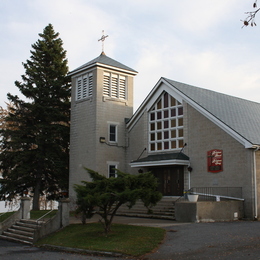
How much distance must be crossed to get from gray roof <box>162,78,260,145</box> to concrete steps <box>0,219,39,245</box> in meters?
11.4

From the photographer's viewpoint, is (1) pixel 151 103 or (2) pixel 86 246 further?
(1) pixel 151 103

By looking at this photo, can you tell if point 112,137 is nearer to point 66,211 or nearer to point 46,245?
point 66,211

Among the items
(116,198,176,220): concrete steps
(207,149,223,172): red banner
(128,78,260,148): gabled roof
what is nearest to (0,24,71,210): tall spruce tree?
(128,78,260,148): gabled roof

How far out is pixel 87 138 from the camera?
26.5 metres

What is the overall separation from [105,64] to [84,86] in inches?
88.4

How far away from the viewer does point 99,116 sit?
26.3 meters

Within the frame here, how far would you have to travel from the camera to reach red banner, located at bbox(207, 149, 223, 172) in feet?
70.2

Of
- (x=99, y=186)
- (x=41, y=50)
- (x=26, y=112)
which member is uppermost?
(x=41, y=50)

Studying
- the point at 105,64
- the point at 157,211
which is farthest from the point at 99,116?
the point at 157,211

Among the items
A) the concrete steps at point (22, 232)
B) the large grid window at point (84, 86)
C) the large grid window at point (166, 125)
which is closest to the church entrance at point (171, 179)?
the large grid window at point (166, 125)

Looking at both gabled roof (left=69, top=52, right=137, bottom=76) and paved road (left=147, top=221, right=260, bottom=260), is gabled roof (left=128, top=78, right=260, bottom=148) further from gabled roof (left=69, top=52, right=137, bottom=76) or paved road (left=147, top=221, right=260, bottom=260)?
paved road (left=147, top=221, right=260, bottom=260)

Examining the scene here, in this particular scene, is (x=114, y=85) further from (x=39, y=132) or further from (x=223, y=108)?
(x=223, y=108)

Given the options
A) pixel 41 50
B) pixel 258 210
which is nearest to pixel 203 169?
pixel 258 210

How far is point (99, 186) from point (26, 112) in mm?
14877
